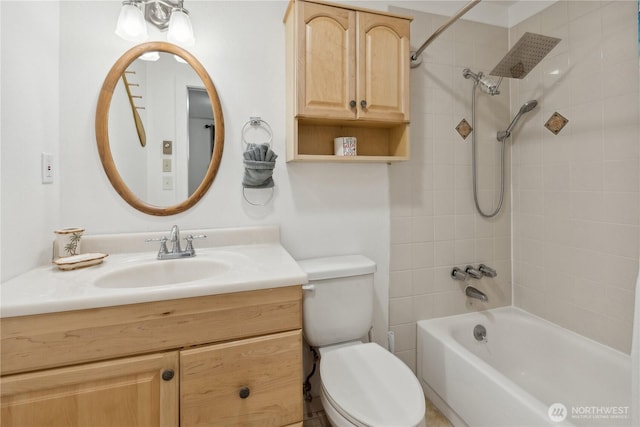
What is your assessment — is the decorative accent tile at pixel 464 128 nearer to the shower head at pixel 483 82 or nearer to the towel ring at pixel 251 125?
the shower head at pixel 483 82

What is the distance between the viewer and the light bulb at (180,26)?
1300 millimetres

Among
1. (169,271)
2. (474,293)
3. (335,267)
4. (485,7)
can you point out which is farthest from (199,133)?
(485,7)

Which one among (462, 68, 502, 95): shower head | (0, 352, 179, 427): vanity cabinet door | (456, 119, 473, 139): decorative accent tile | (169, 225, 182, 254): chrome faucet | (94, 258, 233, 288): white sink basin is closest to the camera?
(0, 352, 179, 427): vanity cabinet door

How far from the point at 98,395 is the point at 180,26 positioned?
1415 mm

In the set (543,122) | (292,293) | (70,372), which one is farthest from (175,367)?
(543,122)

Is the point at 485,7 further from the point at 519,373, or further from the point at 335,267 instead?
the point at 519,373

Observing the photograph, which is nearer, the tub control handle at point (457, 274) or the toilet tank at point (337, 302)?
the toilet tank at point (337, 302)

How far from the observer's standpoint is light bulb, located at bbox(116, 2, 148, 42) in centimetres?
125

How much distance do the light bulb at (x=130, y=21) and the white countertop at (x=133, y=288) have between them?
0.87 m

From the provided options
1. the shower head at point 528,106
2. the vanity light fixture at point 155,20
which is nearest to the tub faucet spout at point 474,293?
the shower head at point 528,106

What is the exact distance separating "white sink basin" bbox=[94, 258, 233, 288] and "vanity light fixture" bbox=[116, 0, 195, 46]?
98cm

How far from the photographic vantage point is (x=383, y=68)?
1.43 m

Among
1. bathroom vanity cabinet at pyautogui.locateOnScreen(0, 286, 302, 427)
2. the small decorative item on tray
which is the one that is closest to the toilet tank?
bathroom vanity cabinet at pyautogui.locateOnScreen(0, 286, 302, 427)

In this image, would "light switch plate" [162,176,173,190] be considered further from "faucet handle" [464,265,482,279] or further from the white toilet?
"faucet handle" [464,265,482,279]
